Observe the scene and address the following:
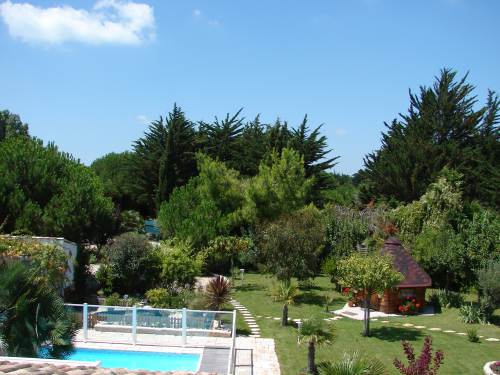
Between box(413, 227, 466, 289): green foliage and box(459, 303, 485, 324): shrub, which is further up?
box(413, 227, 466, 289): green foliage

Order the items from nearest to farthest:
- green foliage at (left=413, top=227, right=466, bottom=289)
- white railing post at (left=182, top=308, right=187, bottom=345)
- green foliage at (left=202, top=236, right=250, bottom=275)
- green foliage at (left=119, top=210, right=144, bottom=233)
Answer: white railing post at (left=182, top=308, right=187, bottom=345) < green foliage at (left=413, top=227, right=466, bottom=289) < green foliage at (left=202, top=236, right=250, bottom=275) < green foliage at (left=119, top=210, right=144, bottom=233)

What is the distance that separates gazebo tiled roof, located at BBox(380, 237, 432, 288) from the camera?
24.5 meters

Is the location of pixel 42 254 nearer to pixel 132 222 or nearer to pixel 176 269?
pixel 176 269

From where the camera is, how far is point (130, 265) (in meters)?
23.5

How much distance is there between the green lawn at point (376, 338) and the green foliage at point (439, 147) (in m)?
14.8

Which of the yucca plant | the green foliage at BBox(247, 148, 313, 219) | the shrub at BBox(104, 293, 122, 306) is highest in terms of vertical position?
the green foliage at BBox(247, 148, 313, 219)

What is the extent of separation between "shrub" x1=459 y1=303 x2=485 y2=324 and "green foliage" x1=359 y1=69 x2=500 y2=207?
1492 centimetres

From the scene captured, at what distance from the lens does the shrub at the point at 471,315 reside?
22.4 meters

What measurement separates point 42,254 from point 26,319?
9.98 meters

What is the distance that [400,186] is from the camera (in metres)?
39.0

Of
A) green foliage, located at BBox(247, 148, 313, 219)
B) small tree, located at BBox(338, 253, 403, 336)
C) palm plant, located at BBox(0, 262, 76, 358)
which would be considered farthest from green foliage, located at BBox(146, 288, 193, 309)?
green foliage, located at BBox(247, 148, 313, 219)

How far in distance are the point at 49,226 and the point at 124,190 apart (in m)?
23.1

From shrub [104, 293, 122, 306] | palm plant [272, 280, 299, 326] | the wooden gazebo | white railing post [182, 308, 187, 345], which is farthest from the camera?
the wooden gazebo

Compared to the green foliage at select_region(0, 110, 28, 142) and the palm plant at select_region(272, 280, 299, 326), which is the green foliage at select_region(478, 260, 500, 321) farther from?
the green foliage at select_region(0, 110, 28, 142)
